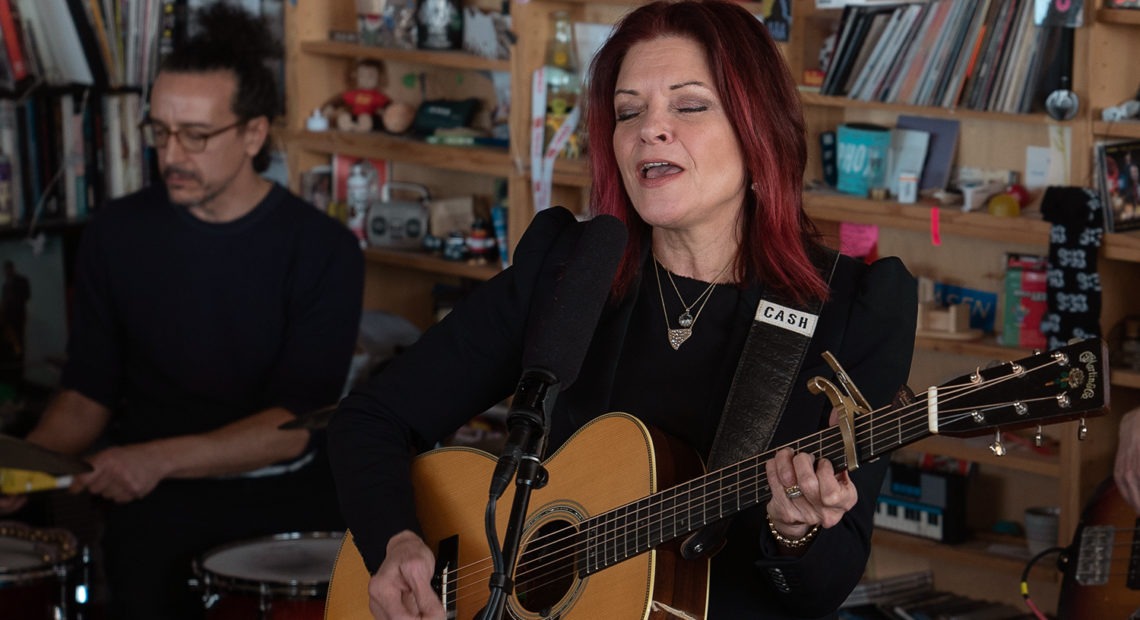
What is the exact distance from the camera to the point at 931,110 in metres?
3.20

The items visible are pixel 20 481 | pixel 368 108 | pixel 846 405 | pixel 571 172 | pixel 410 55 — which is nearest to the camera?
pixel 846 405

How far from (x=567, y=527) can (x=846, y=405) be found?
17.8 inches

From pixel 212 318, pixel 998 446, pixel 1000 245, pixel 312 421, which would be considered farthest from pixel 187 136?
pixel 998 446

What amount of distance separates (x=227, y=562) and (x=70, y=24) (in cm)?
215

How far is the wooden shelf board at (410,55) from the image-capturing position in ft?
12.8

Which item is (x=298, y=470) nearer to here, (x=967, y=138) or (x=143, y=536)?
(x=143, y=536)

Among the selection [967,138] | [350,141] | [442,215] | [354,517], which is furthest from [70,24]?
[354,517]

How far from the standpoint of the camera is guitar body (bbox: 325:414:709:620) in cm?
173

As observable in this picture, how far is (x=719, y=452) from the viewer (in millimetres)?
1793

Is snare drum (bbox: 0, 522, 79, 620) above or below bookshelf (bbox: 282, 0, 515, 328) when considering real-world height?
below

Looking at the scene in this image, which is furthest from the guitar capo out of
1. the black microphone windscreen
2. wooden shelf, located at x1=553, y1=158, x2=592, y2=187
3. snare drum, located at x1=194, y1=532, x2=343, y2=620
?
wooden shelf, located at x1=553, y1=158, x2=592, y2=187

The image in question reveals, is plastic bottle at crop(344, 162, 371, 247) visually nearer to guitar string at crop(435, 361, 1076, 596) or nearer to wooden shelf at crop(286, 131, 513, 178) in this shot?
wooden shelf at crop(286, 131, 513, 178)

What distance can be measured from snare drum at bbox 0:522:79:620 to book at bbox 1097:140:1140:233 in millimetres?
2118

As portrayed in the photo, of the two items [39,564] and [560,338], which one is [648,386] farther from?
[39,564]
